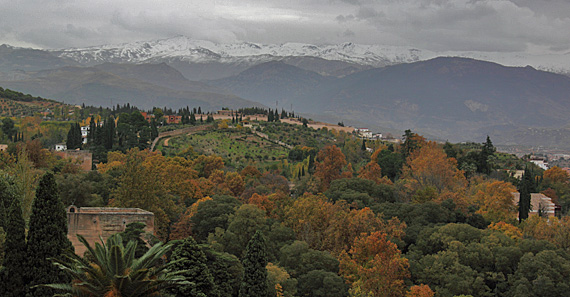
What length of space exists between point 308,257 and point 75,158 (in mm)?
41126

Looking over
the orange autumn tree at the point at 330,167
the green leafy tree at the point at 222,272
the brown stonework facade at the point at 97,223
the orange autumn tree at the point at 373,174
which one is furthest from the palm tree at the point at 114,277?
the orange autumn tree at the point at 373,174

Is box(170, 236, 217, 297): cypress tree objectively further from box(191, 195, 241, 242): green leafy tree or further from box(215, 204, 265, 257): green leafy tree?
box(191, 195, 241, 242): green leafy tree

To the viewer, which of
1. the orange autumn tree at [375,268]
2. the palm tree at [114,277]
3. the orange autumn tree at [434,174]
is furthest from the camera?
the orange autumn tree at [434,174]

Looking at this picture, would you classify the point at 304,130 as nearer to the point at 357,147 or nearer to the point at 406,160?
the point at 357,147

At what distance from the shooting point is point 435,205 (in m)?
53.4

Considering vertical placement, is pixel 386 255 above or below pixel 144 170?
below

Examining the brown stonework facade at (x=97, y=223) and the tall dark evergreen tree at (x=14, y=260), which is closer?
the tall dark evergreen tree at (x=14, y=260)

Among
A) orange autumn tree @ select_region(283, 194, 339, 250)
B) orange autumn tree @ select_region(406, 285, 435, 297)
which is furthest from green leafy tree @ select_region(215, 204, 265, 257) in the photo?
orange autumn tree @ select_region(406, 285, 435, 297)

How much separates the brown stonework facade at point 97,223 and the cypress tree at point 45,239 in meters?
5.81

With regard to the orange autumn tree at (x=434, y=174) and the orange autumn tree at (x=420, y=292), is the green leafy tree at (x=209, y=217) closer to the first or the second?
the orange autumn tree at (x=420, y=292)

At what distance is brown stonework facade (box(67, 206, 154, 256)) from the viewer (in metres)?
27.2

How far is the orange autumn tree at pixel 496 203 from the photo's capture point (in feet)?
189

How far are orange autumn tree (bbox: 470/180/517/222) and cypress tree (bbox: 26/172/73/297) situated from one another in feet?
149

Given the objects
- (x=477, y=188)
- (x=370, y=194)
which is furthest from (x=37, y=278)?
(x=477, y=188)
